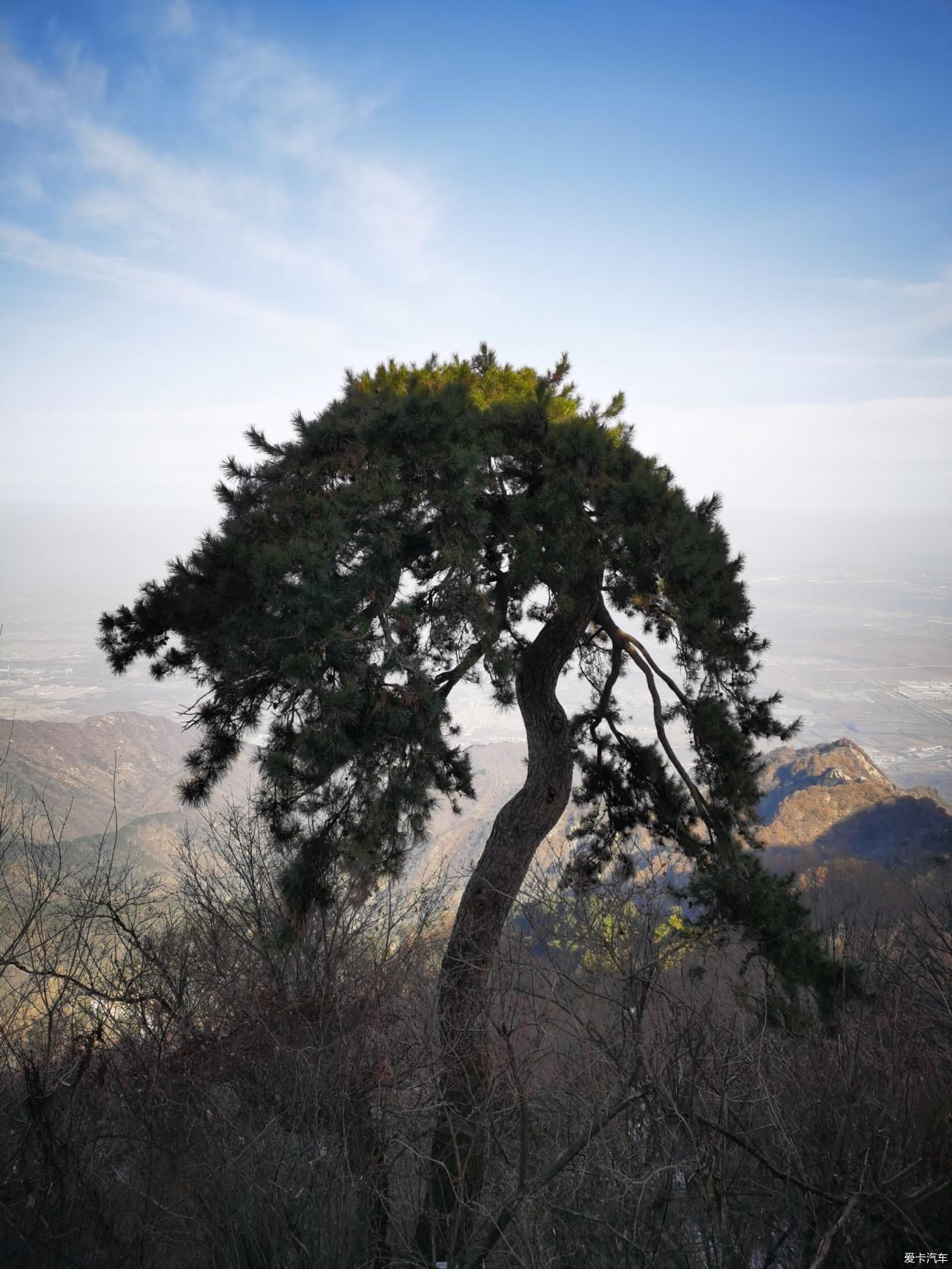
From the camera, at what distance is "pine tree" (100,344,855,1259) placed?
3.96 m

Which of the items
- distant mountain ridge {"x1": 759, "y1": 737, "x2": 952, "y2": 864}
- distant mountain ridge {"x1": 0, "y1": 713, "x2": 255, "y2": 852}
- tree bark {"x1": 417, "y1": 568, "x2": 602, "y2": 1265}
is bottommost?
distant mountain ridge {"x1": 759, "y1": 737, "x2": 952, "y2": 864}

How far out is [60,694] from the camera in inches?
2301

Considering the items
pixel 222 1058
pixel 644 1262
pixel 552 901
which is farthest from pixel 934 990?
pixel 222 1058

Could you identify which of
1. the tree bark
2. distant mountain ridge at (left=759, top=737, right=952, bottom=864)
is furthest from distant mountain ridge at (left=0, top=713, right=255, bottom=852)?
distant mountain ridge at (left=759, top=737, right=952, bottom=864)

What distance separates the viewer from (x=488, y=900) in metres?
5.31

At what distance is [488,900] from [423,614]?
2270 mm

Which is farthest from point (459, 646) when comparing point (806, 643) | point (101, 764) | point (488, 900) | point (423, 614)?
point (806, 643)

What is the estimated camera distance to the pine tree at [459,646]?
3.96 meters

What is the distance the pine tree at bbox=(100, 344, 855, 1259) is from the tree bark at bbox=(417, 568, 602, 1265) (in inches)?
0.7

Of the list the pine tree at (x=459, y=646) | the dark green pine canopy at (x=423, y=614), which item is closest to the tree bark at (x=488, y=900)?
the pine tree at (x=459, y=646)

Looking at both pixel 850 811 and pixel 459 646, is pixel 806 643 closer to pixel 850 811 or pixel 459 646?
pixel 850 811

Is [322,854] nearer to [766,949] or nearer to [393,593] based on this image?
[393,593]

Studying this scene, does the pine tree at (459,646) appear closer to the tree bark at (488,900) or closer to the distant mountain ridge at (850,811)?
the tree bark at (488,900)

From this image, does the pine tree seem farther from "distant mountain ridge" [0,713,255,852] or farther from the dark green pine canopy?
"distant mountain ridge" [0,713,255,852]
